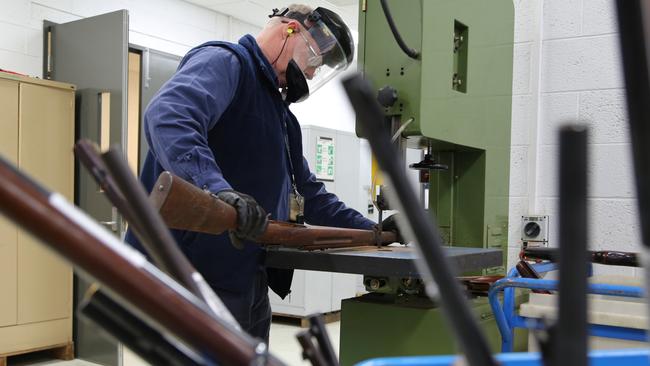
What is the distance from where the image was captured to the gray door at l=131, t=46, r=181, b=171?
4.22 meters

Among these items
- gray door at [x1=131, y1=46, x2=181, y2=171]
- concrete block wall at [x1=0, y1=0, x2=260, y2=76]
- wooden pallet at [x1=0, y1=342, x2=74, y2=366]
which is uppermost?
concrete block wall at [x1=0, y1=0, x2=260, y2=76]

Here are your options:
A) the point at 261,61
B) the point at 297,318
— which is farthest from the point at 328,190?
the point at 261,61

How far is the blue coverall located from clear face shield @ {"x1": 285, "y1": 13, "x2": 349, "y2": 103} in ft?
0.20

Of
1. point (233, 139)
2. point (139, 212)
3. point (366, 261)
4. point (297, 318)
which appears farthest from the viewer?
point (297, 318)

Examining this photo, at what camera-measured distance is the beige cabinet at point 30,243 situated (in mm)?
3309

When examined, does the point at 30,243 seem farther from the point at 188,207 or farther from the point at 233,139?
the point at 188,207

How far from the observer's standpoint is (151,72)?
14.0 feet

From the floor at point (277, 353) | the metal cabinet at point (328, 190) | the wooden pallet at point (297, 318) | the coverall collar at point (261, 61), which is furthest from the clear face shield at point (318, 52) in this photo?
the wooden pallet at point (297, 318)

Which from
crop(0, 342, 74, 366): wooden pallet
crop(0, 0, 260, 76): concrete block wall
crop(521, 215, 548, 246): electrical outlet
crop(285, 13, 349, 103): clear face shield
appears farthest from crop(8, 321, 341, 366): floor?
crop(0, 0, 260, 76): concrete block wall

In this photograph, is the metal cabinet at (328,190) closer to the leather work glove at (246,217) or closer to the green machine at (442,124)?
the green machine at (442,124)

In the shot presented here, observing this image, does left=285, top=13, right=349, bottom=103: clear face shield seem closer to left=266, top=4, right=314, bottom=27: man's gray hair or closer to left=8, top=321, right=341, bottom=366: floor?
left=266, top=4, right=314, bottom=27: man's gray hair

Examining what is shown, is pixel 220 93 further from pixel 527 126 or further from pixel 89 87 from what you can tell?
pixel 89 87

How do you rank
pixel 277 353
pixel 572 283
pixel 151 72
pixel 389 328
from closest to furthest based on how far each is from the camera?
pixel 572 283
pixel 389 328
pixel 277 353
pixel 151 72

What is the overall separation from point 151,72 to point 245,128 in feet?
9.58
